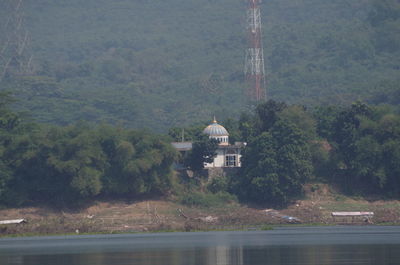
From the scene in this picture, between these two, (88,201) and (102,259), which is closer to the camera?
(102,259)

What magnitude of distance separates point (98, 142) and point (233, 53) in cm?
10990

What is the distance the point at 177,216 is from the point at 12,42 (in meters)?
111

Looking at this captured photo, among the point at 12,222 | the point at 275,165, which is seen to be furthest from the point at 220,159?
the point at 12,222

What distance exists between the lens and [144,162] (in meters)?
83.6

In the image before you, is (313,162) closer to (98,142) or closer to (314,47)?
(98,142)

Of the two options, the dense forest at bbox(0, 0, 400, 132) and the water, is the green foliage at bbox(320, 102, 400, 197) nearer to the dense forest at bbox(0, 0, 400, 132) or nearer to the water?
the water

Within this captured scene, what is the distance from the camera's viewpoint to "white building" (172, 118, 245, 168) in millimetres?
91250

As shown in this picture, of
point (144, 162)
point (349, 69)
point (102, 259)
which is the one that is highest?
point (349, 69)

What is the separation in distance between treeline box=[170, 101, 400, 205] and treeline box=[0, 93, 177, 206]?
7.36 metres

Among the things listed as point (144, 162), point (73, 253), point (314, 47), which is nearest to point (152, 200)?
point (144, 162)

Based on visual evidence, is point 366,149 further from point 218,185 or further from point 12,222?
A: point 12,222

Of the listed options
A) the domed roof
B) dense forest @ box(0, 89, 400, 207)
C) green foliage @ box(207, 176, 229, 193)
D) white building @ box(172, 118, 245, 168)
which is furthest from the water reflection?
the domed roof

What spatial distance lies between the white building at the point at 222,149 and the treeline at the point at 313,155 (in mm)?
1682

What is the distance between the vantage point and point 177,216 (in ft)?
275
